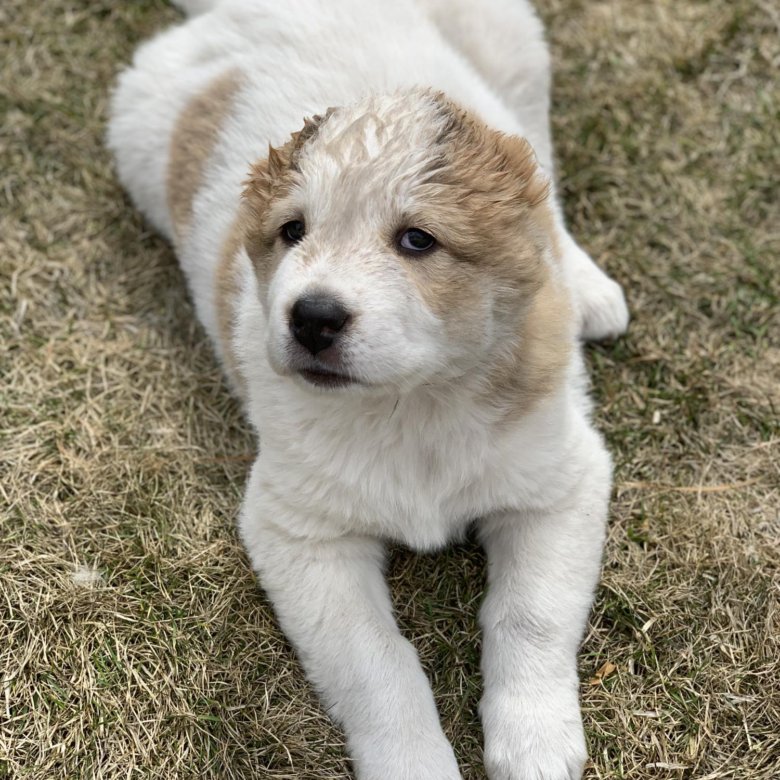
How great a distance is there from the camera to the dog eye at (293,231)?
3.40 metres

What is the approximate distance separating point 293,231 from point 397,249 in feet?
1.33

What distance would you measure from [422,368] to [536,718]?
138 cm

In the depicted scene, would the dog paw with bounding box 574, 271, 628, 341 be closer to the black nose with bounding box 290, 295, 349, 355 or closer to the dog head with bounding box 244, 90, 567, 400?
the dog head with bounding box 244, 90, 567, 400

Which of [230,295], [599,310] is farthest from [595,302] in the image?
[230,295]

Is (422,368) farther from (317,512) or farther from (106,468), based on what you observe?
(106,468)

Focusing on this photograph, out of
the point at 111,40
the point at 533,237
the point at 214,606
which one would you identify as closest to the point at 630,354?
the point at 533,237

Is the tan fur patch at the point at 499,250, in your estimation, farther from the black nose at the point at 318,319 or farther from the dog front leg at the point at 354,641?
the dog front leg at the point at 354,641

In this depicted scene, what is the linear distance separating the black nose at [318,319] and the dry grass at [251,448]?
1495 millimetres

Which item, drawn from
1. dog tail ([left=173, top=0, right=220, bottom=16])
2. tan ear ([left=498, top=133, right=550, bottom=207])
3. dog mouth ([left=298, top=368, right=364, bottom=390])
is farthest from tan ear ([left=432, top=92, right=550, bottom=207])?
dog tail ([left=173, top=0, right=220, bottom=16])

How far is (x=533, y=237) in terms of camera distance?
138 inches

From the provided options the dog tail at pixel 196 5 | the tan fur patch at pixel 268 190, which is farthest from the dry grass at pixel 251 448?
the tan fur patch at pixel 268 190

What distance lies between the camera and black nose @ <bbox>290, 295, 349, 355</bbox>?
3.12 m

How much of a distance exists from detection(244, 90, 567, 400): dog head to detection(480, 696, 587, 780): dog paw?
126 centimetres

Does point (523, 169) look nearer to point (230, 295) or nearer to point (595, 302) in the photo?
point (230, 295)
